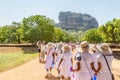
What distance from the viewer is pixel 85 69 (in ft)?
32.9

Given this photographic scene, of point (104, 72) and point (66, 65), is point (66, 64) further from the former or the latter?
point (104, 72)

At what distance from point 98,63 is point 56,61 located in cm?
844

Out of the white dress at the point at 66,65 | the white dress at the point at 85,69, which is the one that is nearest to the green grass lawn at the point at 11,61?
the white dress at the point at 66,65

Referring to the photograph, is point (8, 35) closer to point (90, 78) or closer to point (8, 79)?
point (8, 79)

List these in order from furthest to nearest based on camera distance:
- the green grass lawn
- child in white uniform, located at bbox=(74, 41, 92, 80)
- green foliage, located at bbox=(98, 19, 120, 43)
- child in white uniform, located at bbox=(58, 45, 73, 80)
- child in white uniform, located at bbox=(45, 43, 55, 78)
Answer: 1. green foliage, located at bbox=(98, 19, 120, 43)
2. the green grass lawn
3. child in white uniform, located at bbox=(45, 43, 55, 78)
4. child in white uniform, located at bbox=(58, 45, 73, 80)
5. child in white uniform, located at bbox=(74, 41, 92, 80)

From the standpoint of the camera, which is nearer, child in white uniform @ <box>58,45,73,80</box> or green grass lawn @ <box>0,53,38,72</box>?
child in white uniform @ <box>58,45,73,80</box>

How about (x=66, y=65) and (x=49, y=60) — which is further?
(x=49, y=60)

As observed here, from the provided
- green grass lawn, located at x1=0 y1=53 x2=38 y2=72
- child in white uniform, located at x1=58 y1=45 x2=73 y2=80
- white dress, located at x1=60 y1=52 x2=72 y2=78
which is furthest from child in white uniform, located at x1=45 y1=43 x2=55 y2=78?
green grass lawn, located at x1=0 y1=53 x2=38 y2=72

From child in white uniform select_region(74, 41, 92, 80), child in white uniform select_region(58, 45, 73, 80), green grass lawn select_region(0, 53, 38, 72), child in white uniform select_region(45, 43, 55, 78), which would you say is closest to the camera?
child in white uniform select_region(74, 41, 92, 80)

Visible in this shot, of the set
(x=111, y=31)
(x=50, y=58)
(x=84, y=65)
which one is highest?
(x=111, y=31)

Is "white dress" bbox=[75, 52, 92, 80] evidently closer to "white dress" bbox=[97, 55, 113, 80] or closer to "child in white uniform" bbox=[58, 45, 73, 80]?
"white dress" bbox=[97, 55, 113, 80]

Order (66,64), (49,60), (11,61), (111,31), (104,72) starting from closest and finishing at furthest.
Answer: (104,72) < (66,64) < (49,60) < (11,61) < (111,31)

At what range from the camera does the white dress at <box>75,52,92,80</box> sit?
9.86 m

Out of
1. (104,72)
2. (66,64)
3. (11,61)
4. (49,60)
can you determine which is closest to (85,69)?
(104,72)
